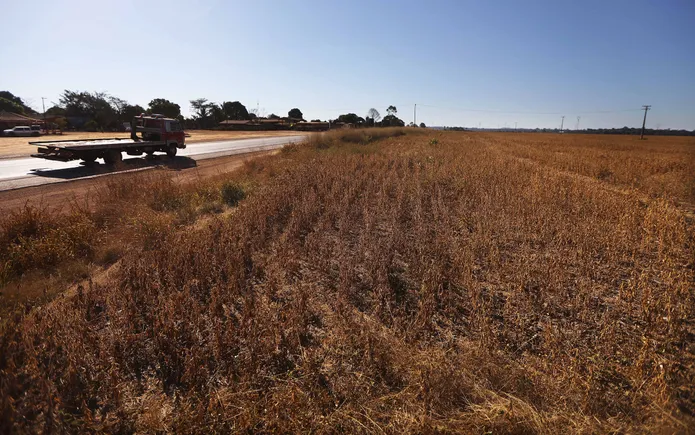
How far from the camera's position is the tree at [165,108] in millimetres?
69125

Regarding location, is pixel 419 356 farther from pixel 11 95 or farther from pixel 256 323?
pixel 11 95

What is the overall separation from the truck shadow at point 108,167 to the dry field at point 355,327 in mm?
8987

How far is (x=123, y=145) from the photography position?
1642 centimetres

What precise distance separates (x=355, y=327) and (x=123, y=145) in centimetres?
1796

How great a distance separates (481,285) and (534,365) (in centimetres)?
154

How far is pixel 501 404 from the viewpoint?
236 cm

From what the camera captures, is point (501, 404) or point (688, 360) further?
point (688, 360)

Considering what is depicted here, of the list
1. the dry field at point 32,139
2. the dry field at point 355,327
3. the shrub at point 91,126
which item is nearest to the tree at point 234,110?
the shrub at point 91,126

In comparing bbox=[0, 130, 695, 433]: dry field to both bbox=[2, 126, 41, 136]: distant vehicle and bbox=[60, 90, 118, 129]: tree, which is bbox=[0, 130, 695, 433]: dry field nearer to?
bbox=[2, 126, 41, 136]: distant vehicle

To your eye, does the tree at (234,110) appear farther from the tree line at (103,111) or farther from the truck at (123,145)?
the truck at (123,145)

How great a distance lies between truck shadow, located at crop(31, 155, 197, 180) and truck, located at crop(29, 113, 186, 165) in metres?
0.40

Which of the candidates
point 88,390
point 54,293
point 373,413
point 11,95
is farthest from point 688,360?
point 11,95

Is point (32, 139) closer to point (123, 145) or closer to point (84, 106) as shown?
point (123, 145)

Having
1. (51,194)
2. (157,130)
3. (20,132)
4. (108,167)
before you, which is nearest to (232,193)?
(51,194)
